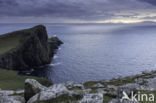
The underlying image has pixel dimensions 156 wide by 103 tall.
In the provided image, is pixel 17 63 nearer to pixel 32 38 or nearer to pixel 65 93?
pixel 32 38

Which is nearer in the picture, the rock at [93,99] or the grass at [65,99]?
the rock at [93,99]

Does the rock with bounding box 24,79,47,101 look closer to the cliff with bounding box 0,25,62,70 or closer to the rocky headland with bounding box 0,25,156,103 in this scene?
the rocky headland with bounding box 0,25,156,103

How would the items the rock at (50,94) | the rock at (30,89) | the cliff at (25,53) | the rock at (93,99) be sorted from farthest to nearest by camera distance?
the cliff at (25,53)
the rock at (30,89)
the rock at (50,94)
the rock at (93,99)

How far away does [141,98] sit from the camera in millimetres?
17328

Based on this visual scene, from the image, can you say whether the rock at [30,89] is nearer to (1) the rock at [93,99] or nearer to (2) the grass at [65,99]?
(2) the grass at [65,99]

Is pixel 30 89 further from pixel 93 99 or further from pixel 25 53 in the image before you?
pixel 25 53

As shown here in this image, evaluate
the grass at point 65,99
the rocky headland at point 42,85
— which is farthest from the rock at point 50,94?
the grass at point 65,99

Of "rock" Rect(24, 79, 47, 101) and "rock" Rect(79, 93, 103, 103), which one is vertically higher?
"rock" Rect(79, 93, 103, 103)

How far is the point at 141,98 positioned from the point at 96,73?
3237 inches

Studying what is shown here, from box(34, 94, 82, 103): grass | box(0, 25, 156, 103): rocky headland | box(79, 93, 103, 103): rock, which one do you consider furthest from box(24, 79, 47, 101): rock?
box(79, 93, 103, 103): rock

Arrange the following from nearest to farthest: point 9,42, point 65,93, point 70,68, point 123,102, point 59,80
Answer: point 123,102 < point 65,93 < point 59,80 < point 70,68 < point 9,42

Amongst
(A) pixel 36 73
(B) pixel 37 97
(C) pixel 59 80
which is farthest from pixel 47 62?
(B) pixel 37 97

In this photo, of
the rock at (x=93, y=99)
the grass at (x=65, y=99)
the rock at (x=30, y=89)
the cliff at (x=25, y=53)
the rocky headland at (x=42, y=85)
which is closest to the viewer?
the rock at (x=93, y=99)

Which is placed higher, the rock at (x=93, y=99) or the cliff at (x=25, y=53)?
the rock at (x=93, y=99)
